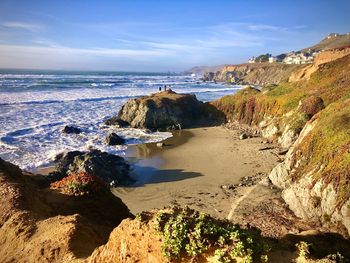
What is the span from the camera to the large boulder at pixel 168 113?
134ft

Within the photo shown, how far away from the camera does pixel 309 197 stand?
15.8 m

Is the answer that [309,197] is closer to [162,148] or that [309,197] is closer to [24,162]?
[162,148]

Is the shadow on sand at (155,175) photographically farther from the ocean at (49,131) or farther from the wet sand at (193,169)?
the ocean at (49,131)

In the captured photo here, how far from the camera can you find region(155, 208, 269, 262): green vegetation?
19.8ft

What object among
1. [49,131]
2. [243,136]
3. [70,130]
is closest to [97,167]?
[70,130]

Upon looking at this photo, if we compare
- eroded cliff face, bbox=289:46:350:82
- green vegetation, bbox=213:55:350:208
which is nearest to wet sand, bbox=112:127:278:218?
green vegetation, bbox=213:55:350:208

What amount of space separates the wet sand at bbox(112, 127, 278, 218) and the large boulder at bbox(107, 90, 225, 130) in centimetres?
584

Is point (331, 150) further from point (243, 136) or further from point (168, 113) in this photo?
point (168, 113)

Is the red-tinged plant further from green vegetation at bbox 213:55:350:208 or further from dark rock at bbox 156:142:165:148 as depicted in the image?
dark rock at bbox 156:142:165:148

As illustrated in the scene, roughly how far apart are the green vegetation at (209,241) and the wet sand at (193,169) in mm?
10665

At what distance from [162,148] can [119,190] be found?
1064 cm

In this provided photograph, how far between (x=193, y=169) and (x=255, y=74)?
11870 centimetres

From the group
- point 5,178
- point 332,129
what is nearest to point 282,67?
point 332,129

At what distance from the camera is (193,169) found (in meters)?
24.4
